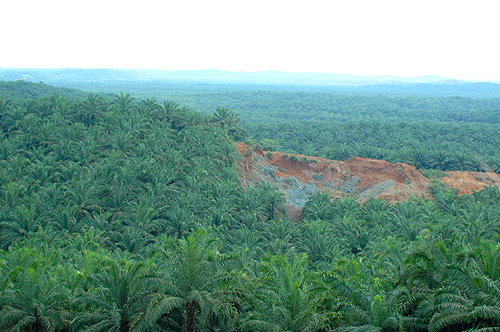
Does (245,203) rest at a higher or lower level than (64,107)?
lower

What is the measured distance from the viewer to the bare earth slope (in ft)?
147

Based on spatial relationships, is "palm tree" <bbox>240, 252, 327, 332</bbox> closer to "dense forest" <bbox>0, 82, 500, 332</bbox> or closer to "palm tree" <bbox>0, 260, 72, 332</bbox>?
"dense forest" <bbox>0, 82, 500, 332</bbox>

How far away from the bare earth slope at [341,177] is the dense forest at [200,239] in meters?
3.90

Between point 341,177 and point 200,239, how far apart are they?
4247 centimetres

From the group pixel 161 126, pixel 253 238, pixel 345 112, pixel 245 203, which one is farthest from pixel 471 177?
pixel 345 112

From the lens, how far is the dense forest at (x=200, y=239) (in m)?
11.2

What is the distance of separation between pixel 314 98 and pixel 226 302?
152 metres

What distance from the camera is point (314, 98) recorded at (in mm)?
158125

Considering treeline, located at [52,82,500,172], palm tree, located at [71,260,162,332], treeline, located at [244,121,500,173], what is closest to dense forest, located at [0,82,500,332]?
palm tree, located at [71,260,162,332]

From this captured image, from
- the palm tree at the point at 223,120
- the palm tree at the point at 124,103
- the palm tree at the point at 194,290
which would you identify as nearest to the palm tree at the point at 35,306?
the palm tree at the point at 194,290

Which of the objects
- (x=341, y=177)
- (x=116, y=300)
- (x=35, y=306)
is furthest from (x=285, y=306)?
(x=341, y=177)

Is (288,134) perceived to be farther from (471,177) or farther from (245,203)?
(245,203)

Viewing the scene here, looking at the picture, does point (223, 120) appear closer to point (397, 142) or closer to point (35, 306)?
point (397, 142)

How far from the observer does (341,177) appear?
52.8 metres
